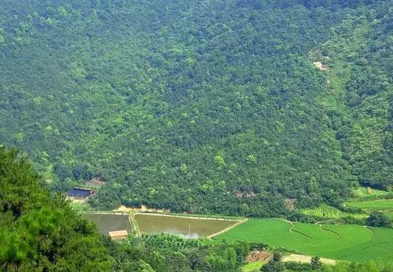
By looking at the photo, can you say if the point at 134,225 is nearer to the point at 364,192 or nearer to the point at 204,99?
the point at 364,192

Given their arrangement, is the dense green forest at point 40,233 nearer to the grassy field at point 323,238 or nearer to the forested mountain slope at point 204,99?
the grassy field at point 323,238

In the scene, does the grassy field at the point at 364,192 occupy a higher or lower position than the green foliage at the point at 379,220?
higher

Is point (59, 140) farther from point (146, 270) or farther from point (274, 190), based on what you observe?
point (146, 270)

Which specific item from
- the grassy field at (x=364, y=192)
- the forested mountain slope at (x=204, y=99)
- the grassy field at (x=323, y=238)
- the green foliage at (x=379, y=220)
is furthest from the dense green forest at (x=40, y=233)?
the grassy field at (x=364, y=192)

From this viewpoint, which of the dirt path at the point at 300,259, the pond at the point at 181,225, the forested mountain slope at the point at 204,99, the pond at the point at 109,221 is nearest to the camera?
the dirt path at the point at 300,259

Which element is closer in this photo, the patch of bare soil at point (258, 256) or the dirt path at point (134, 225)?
the patch of bare soil at point (258, 256)

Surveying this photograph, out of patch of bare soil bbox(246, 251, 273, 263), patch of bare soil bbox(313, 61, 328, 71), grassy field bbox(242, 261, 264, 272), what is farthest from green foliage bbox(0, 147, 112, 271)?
patch of bare soil bbox(313, 61, 328, 71)

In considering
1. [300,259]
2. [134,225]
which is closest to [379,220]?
[300,259]
